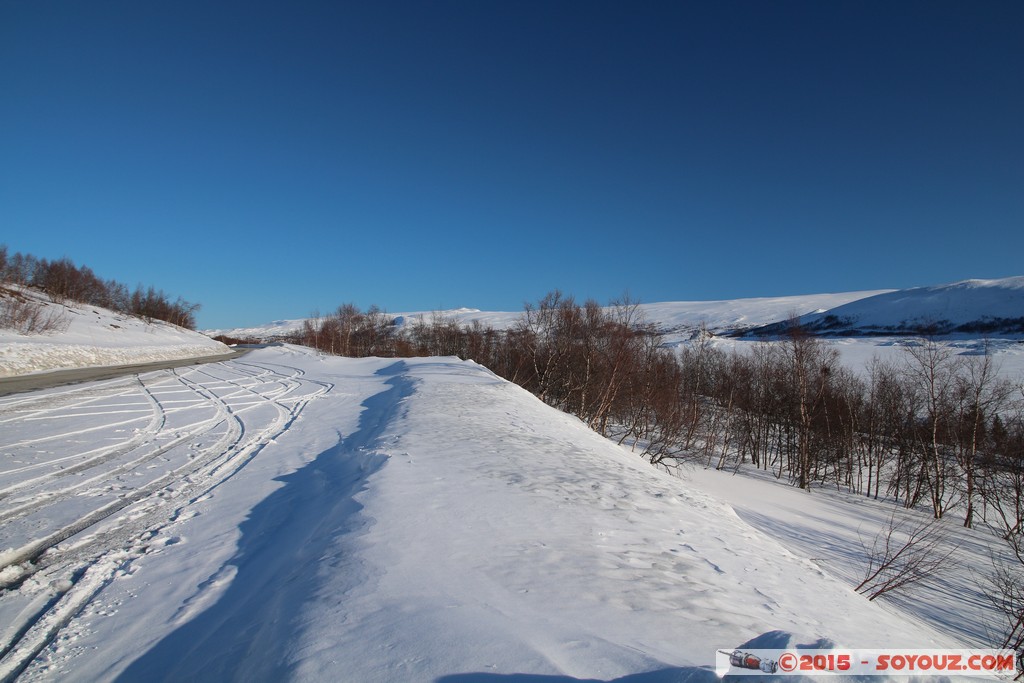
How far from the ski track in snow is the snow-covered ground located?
0.03 m

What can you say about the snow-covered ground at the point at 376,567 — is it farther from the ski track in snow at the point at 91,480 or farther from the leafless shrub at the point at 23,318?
the leafless shrub at the point at 23,318

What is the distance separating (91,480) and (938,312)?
18390 cm

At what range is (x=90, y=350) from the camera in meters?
25.4

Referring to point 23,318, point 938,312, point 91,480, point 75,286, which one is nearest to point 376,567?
point 91,480

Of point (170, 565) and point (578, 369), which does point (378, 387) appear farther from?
point (170, 565)

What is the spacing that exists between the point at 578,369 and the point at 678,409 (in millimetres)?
7956

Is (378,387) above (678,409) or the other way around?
above

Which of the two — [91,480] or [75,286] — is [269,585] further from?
[75,286]

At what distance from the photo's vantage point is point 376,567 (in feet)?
13.6

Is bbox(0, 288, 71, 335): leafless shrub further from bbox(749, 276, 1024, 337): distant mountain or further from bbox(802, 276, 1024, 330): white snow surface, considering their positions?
bbox(802, 276, 1024, 330): white snow surface

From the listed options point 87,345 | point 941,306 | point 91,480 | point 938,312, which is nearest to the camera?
point 91,480

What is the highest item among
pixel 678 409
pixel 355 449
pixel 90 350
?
pixel 90 350

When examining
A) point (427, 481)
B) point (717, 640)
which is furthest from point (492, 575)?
point (427, 481)

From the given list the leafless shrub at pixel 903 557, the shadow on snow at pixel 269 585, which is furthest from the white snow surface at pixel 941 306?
the shadow on snow at pixel 269 585
